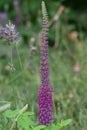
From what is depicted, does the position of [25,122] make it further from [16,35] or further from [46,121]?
[16,35]

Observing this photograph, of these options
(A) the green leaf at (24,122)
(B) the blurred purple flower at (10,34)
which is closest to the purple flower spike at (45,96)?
(A) the green leaf at (24,122)

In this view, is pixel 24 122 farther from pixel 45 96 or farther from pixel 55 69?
pixel 55 69

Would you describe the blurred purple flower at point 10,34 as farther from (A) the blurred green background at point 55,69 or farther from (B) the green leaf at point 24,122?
(B) the green leaf at point 24,122

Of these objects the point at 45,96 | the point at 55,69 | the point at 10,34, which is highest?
the point at 55,69

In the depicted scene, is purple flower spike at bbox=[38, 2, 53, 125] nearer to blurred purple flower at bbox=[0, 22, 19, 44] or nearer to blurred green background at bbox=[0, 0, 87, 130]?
blurred green background at bbox=[0, 0, 87, 130]

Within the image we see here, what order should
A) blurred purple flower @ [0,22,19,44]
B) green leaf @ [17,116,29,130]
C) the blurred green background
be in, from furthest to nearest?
the blurred green background < blurred purple flower @ [0,22,19,44] < green leaf @ [17,116,29,130]

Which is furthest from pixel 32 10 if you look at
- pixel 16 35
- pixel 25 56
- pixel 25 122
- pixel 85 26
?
pixel 25 122

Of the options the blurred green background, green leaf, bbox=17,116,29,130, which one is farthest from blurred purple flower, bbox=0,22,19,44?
green leaf, bbox=17,116,29,130

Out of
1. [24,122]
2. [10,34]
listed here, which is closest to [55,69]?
[10,34]
